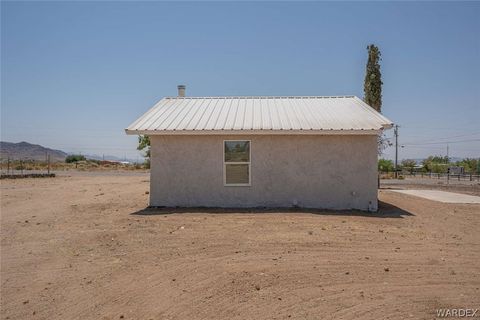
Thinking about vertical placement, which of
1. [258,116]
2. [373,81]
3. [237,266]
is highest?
[373,81]

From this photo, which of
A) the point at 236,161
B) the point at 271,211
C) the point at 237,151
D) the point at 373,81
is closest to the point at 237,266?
the point at 271,211

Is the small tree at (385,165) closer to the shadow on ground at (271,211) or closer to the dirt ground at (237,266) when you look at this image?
the shadow on ground at (271,211)

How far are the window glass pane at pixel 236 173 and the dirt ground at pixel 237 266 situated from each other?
5.84 ft

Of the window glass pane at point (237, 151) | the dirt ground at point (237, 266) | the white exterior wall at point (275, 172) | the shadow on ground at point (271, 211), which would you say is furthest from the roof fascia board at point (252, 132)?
the dirt ground at point (237, 266)

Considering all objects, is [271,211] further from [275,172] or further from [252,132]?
[252,132]

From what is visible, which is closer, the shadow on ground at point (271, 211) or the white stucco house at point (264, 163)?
the shadow on ground at point (271, 211)

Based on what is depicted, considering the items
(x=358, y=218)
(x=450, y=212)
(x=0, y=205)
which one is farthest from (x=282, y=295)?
(x=0, y=205)

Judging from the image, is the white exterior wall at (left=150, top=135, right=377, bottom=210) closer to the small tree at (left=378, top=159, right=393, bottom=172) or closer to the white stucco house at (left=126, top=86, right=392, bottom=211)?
the white stucco house at (left=126, top=86, right=392, bottom=211)

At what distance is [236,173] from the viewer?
12.6 m

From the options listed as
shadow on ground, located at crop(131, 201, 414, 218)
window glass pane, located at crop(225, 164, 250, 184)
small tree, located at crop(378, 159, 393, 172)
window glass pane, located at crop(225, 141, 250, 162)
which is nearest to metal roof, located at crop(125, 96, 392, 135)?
window glass pane, located at crop(225, 141, 250, 162)

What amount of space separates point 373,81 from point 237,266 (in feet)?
64.0

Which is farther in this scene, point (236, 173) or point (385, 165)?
point (385, 165)

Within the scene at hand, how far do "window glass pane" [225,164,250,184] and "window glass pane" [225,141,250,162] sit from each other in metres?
0.18

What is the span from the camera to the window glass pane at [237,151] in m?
12.6
